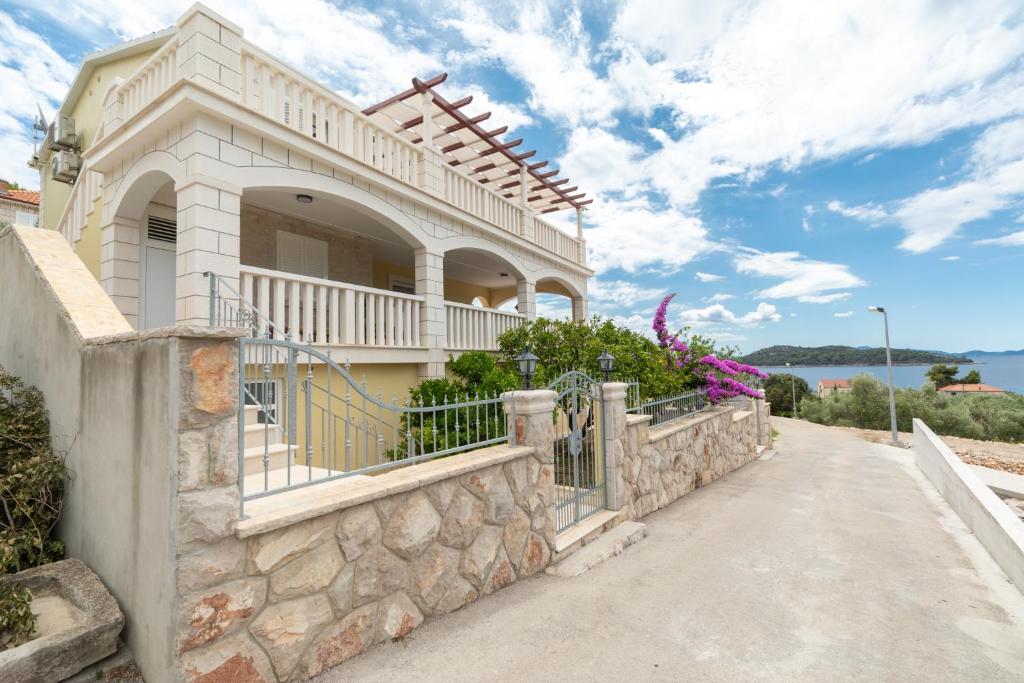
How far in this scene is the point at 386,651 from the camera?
3.12 meters

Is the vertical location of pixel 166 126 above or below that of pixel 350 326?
above

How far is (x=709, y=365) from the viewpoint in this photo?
10.8 meters

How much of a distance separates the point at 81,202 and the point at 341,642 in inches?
376

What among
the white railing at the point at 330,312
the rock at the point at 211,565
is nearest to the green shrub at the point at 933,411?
the white railing at the point at 330,312

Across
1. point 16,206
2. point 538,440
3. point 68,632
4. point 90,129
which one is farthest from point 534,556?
point 16,206

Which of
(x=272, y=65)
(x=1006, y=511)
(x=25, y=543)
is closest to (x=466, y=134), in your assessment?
(x=272, y=65)

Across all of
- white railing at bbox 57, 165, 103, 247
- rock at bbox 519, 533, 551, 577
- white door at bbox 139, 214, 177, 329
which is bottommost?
rock at bbox 519, 533, 551, 577

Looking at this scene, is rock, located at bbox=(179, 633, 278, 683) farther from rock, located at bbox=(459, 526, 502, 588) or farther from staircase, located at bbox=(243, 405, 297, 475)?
staircase, located at bbox=(243, 405, 297, 475)

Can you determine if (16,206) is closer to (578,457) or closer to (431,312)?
(431,312)

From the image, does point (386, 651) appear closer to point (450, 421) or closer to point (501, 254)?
point (450, 421)

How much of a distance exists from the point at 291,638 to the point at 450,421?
459 centimetres

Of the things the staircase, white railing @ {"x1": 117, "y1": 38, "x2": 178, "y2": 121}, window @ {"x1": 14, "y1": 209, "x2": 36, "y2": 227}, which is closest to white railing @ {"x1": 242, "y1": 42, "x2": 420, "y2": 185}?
white railing @ {"x1": 117, "y1": 38, "x2": 178, "y2": 121}

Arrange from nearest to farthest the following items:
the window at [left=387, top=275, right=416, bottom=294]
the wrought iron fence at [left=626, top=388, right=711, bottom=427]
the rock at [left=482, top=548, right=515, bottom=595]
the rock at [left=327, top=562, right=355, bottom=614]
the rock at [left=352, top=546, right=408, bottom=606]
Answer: the rock at [left=327, top=562, right=355, bottom=614], the rock at [left=352, top=546, right=408, bottom=606], the rock at [left=482, top=548, right=515, bottom=595], the wrought iron fence at [left=626, top=388, right=711, bottom=427], the window at [left=387, top=275, right=416, bottom=294]

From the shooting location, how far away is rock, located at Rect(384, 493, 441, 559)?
10.7 ft
